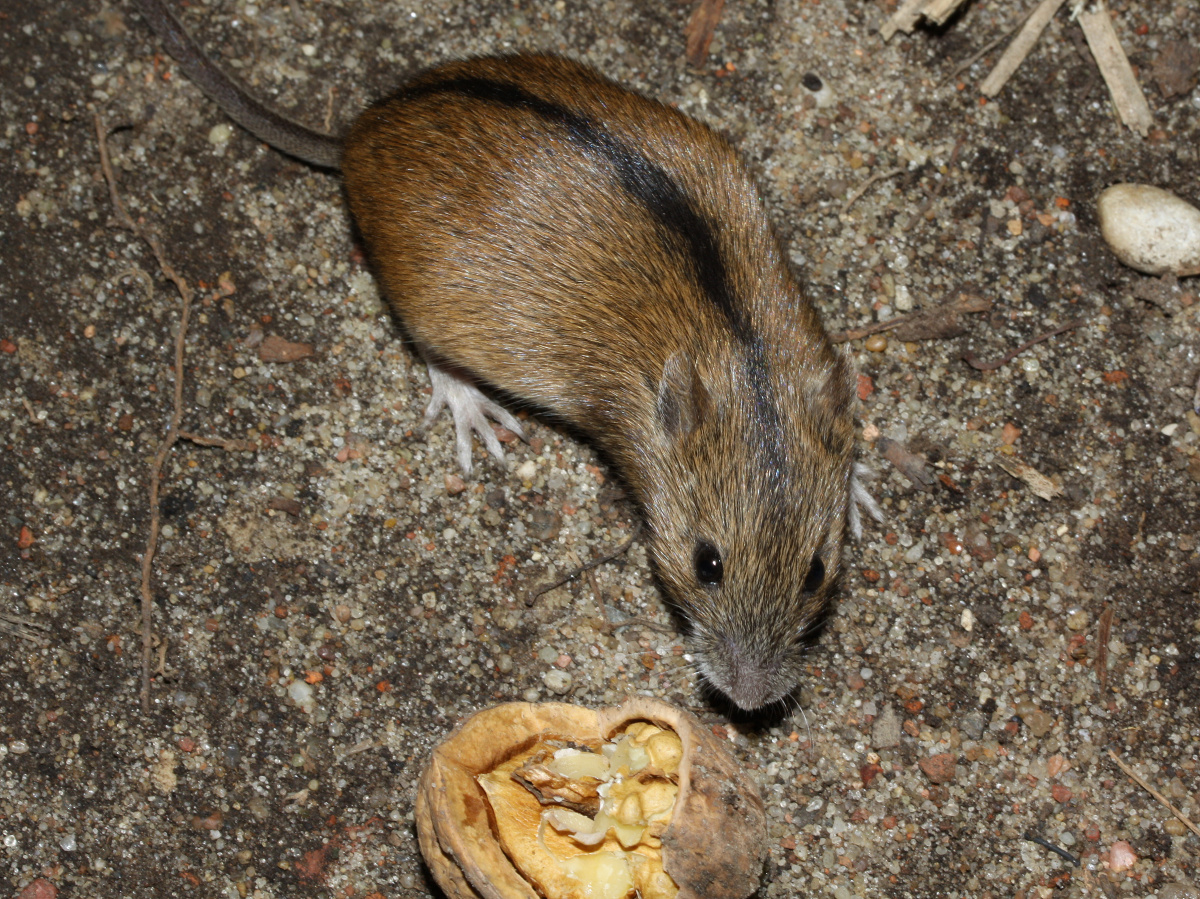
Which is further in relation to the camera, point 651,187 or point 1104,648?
point 1104,648

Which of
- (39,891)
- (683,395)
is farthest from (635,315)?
(39,891)

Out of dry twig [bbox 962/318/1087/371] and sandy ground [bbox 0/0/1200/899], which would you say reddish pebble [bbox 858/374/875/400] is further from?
dry twig [bbox 962/318/1087/371]

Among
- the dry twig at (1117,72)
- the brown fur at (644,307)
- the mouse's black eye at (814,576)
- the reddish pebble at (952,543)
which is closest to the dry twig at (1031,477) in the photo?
the reddish pebble at (952,543)

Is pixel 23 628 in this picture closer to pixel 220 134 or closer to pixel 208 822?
pixel 208 822

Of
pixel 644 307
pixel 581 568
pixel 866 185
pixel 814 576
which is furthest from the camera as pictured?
pixel 866 185

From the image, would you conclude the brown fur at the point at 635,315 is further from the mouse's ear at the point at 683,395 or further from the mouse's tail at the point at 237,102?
the mouse's tail at the point at 237,102

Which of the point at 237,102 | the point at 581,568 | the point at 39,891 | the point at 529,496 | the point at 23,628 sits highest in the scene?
the point at 237,102
